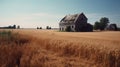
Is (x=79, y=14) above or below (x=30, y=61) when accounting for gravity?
above

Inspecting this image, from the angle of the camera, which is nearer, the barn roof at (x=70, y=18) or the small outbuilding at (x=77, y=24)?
the small outbuilding at (x=77, y=24)

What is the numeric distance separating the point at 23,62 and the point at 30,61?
37 centimetres

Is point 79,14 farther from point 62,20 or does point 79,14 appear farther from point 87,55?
point 87,55

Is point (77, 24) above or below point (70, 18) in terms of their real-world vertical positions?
below

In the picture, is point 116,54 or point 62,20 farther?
point 62,20

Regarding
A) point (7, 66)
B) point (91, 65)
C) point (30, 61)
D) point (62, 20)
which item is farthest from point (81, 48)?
point (62, 20)

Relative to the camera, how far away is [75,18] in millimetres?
53469

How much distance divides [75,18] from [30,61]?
1839 inches

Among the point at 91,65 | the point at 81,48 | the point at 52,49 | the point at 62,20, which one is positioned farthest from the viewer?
the point at 62,20

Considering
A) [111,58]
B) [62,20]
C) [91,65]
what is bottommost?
[91,65]

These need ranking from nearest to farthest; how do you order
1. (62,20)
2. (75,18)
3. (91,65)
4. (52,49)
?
(91,65) → (52,49) → (75,18) → (62,20)

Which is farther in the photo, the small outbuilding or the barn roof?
the barn roof

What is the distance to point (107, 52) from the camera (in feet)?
30.1

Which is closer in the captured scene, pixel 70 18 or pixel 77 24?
pixel 77 24
